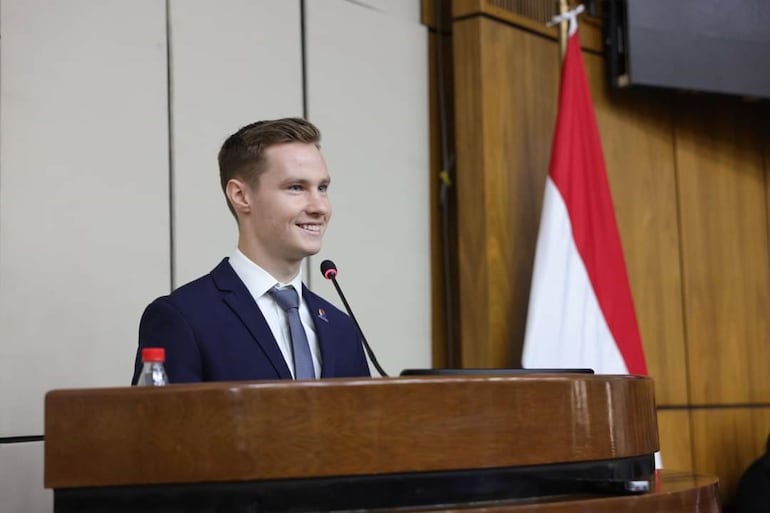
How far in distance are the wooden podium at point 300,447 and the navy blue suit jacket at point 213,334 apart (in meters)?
0.56

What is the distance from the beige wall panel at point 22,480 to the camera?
3141mm

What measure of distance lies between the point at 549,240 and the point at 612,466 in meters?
2.40

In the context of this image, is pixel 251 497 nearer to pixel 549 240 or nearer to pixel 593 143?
pixel 549 240

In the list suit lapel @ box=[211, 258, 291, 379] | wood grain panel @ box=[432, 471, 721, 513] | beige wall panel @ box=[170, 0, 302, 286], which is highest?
beige wall panel @ box=[170, 0, 302, 286]

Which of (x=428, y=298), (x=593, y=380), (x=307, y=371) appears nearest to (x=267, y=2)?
(x=428, y=298)

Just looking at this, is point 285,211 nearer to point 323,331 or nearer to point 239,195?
point 239,195

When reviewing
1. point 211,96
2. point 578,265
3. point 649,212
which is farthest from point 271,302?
point 649,212

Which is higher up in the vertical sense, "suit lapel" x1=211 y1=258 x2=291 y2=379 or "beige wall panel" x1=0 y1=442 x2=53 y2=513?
"suit lapel" x1=211 y1=258 x2=291 y2=379

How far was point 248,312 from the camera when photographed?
2590 millimetres

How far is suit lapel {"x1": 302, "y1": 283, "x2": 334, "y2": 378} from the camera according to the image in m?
2.69

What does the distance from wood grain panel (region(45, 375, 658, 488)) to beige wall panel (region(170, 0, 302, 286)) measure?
1707 mm

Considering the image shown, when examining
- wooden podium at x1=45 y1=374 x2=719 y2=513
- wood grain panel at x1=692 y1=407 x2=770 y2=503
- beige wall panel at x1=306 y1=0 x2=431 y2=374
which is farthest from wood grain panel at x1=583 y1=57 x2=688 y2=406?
wooden podium at x1=45 y1=374 x2=719 y2=513

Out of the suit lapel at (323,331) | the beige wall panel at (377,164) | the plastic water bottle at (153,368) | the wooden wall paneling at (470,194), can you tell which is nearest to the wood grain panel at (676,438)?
the wooden wall paneling at (470,194)

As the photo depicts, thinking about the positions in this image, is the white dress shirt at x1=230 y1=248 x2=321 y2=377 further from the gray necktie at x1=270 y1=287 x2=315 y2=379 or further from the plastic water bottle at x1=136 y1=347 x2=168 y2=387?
the plastic water bottle at x1=136 y1=347 x2=168 y2=387
